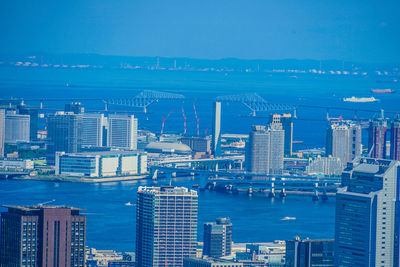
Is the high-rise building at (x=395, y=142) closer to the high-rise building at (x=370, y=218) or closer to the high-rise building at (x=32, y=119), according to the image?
the high-rise building at (x=32, y=119)

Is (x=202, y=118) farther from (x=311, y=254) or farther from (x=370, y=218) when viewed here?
(x=370, y=218)

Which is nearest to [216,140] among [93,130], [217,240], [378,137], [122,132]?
[122,132]

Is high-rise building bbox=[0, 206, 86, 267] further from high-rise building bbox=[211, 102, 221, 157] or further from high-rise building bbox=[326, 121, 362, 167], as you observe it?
high-rise building bbox=[211, 102, 221, 157]

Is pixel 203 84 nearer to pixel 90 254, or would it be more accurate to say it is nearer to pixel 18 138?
pixel 18 138

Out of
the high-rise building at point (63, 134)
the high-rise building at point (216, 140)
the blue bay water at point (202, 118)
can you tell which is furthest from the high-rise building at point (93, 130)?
the blue bay water at point (202, 118)

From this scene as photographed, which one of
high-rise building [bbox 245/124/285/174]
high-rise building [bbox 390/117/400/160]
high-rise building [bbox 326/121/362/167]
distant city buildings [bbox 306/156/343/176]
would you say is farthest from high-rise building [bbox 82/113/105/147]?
high-rise building [bbox 390/117/400/160]

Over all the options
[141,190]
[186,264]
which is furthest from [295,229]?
[186,264]

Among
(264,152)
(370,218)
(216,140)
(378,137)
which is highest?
(378,137)

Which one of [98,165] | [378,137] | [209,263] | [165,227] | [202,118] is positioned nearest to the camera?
[209,263]
